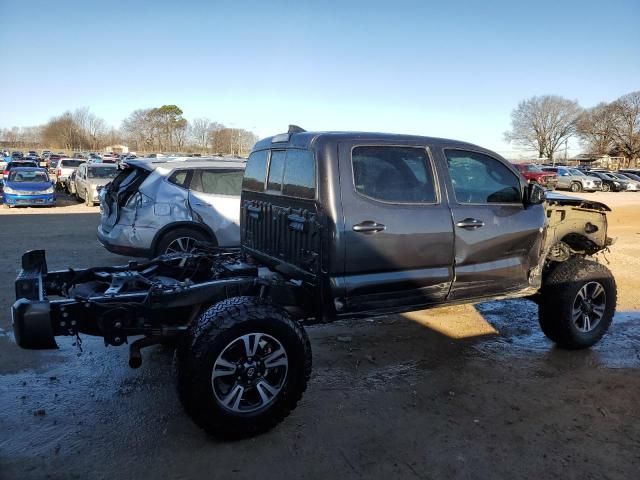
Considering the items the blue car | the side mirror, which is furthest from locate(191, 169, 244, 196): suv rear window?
the blue car

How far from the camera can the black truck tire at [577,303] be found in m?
4.90

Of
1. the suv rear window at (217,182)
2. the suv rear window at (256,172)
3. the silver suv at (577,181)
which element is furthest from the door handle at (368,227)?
the silver suv at (577,181)

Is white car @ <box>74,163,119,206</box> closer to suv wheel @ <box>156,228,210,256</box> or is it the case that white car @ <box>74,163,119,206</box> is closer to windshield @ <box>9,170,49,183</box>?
windshield @ <box>9,170,49,183</box>

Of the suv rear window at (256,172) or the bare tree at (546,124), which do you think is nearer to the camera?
the suv rear window at (256,172)

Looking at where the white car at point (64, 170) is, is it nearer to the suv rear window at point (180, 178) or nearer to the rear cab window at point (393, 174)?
the suv rear window at point (180, 178)

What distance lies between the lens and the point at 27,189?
18.2 meters

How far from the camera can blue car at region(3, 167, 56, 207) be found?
18125mm

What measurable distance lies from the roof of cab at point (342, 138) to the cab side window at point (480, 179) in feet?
0.33

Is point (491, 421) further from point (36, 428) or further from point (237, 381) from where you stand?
point (36, 428)

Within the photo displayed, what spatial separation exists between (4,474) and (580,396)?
13.2ft

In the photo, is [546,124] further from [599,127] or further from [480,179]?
[480,179]

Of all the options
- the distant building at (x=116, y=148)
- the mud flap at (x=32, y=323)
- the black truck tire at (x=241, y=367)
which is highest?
the distant building at (x=116, y=148)

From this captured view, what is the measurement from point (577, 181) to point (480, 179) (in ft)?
109

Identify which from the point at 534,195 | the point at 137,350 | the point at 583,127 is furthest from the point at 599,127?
the point at 137,350
